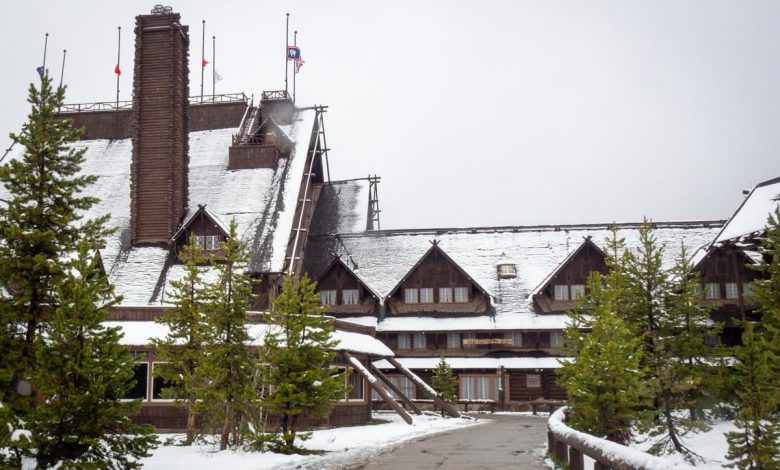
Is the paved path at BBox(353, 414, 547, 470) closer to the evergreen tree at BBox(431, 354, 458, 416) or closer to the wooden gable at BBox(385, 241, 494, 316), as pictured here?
the evergreen tree at BBox(431, 354, 458, 416)

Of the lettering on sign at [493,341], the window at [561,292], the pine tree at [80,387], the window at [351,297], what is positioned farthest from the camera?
the window at [351,297]

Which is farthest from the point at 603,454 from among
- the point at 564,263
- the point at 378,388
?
the point at 564,263

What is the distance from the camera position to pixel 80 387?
15.4m

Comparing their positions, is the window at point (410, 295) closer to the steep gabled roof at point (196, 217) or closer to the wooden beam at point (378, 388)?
the steep gabled roof at point (196, 217)

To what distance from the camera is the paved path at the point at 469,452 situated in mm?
17766

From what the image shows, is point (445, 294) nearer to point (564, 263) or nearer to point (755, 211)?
point (564, 263)

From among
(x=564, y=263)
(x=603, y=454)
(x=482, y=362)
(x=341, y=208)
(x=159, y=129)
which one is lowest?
(x=482, y=362)

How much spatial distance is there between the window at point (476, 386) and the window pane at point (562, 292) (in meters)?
7.12

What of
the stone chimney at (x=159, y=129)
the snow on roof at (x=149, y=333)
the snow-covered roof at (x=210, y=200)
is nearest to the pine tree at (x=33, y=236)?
the snow on roof at (x=149, y=333)

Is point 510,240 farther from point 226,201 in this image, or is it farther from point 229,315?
point 229,315

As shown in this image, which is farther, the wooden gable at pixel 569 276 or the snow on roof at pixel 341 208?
the snow on roof at pixel 341 208

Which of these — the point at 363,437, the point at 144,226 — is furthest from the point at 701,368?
the point at 144,226

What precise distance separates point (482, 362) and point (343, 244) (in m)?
15.3

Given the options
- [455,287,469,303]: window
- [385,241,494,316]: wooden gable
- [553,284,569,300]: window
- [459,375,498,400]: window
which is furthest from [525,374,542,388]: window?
[455,287,469,303]: window
